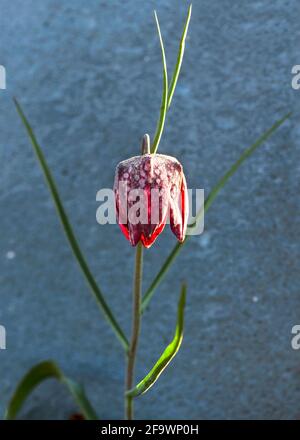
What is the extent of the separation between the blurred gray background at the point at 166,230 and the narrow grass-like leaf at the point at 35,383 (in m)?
0.14

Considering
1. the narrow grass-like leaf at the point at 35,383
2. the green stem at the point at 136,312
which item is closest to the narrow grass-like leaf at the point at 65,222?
the green stem at the point at 136,312

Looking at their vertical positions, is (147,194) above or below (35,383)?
above

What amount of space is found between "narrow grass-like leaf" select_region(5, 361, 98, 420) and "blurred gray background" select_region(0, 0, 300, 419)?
0.14 m

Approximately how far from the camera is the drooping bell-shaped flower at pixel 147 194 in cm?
71

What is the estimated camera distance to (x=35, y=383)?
1.11 metres

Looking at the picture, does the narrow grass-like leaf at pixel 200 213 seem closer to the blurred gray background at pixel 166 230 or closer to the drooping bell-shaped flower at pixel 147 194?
the drooping bell-shaped flower at pixel 147 194

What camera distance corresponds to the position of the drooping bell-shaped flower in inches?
28.0

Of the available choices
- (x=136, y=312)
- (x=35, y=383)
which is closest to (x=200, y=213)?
(x=136, y=312)

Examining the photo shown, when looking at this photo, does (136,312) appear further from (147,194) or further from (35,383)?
(35,383)

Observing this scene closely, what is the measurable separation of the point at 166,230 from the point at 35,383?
13.6 inches

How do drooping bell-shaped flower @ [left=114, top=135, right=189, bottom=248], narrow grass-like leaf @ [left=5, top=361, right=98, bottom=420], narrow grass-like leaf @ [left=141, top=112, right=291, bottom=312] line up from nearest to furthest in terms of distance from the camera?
drooping bell-shaped flower @ [left=114, top=135, right=189, bottom=248], narrow grass-like leaf @ [left=141, top=112, right=291, bottom=312], narrow grass-like leaf @ [left=5, top=361, right=98, bottom=420]

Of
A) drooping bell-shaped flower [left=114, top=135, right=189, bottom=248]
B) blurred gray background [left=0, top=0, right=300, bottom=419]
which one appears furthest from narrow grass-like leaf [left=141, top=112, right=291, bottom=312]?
blurred gray background [left=0, top=0, right=300, bottom=419]

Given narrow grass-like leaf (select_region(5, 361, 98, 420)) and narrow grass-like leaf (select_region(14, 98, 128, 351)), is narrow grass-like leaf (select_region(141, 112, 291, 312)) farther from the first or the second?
narrow grass-like leaf (select_region(5, 361, 98, 420))
